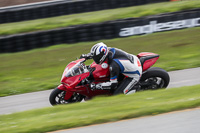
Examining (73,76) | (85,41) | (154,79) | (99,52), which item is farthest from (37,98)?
(85,41)

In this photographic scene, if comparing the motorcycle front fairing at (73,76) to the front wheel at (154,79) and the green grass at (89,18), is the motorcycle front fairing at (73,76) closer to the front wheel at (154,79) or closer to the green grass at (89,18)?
the front wheel at (154,79)

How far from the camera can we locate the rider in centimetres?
611

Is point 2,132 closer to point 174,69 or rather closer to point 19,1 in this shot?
point 174,69

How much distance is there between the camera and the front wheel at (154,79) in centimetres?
653

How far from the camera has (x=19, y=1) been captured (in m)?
20.7

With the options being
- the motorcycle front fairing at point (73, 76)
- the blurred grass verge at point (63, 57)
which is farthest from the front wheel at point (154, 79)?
the blurred grass verge at point (63, 57)

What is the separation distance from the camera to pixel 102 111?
5.20m

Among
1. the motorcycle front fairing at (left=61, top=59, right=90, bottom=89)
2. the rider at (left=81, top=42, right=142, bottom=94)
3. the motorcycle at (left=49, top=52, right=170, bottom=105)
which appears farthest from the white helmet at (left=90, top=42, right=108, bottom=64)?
the motorcycle front fairing at (left=61, top=59, right=90, bottom=89)

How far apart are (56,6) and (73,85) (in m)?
11.5

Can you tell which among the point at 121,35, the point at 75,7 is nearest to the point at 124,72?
the point at 121,35

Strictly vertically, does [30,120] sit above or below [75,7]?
below

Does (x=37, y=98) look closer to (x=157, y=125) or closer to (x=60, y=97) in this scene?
(x=60, y=97)

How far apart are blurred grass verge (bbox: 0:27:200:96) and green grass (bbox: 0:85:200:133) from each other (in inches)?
107

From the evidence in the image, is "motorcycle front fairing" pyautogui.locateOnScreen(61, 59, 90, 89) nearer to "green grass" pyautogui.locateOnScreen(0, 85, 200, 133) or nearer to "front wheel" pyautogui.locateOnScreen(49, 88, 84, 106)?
"front wheel" pyautogui.locateOnScreen(49, 88, 84, 106)
